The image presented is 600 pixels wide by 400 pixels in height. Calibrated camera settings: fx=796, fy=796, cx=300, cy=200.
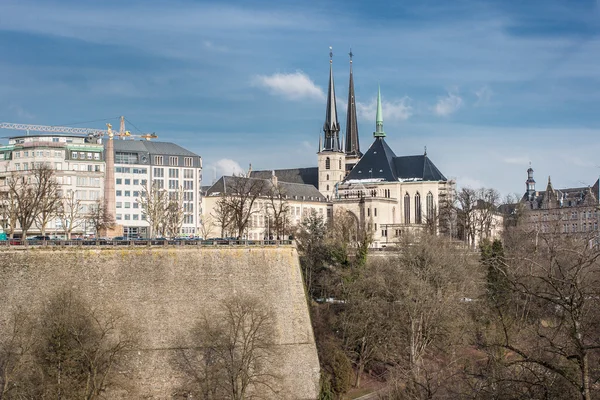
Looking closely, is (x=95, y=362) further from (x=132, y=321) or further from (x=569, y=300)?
(x=569, y=300)

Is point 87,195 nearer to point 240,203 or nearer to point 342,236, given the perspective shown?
point 240,203

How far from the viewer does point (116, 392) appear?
139 feet

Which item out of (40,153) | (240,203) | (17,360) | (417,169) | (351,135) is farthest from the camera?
(351,135)

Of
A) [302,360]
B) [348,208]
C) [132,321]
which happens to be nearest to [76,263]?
[132,321]

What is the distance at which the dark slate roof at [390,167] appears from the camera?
416 feet

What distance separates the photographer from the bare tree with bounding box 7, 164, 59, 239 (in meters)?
61.7

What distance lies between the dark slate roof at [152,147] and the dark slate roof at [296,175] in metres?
45.9

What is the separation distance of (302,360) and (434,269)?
48.5 ft

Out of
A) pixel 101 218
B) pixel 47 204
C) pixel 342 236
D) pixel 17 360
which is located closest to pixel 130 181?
pixel 101 218

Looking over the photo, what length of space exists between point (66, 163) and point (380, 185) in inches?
2153

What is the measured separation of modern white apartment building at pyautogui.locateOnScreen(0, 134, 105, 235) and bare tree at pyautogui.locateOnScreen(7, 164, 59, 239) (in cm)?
226

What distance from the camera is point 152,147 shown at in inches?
3952

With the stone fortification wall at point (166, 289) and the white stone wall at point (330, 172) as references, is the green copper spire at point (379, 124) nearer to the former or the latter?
the white stone wall at point (330, 172)

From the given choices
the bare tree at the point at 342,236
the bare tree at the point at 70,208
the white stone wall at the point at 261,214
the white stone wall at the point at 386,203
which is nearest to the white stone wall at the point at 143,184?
the white stone wall at the point at 261,214
